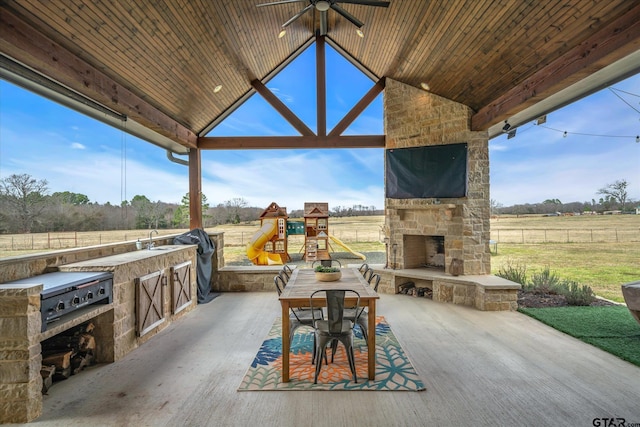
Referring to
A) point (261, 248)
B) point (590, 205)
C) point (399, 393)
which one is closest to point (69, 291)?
point (399, 393)

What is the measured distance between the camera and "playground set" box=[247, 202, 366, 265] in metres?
7.14

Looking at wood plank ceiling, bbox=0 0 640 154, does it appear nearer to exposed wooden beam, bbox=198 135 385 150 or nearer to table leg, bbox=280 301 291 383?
exposed wooden beam, bbox=198 135 385 150

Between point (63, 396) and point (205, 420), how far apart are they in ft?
4.63

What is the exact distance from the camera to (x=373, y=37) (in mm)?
5516

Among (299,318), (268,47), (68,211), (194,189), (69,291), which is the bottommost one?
(299,318)

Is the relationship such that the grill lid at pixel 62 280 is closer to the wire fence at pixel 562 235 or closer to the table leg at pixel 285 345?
the table leg at pixel 285 345

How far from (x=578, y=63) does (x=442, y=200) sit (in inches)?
115

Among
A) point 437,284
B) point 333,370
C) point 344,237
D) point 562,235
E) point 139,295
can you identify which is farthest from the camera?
point 344,237

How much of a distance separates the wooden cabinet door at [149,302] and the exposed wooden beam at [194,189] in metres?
2.44

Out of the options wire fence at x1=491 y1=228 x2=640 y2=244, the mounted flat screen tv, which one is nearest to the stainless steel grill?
the mounted flat screen tv

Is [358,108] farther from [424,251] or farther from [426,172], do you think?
[424,251]

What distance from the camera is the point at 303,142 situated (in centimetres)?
648

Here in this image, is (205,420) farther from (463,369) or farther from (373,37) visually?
(373,37)

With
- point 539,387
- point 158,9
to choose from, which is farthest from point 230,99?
point 539,387
